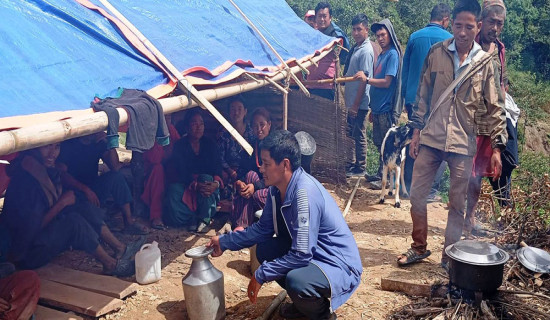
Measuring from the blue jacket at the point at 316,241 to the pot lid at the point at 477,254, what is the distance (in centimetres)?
64

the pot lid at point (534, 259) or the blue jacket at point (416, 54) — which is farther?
the blue jacket at point (416, 54)

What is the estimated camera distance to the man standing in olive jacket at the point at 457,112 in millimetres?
3721

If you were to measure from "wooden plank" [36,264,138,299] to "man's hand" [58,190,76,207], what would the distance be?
545 mm

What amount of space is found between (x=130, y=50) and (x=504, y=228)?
3763 millimetres

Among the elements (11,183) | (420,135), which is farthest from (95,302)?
(420,135)

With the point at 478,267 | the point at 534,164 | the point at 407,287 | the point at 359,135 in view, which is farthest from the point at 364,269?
the point at 534,164

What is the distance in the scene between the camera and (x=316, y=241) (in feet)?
10.1

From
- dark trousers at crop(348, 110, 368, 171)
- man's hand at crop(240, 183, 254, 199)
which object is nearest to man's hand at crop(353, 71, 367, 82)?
dark trousers at crop(348, 110, 368, 171)

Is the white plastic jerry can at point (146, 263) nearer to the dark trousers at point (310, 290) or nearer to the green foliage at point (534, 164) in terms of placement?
the dark trousers at point (310, 290)

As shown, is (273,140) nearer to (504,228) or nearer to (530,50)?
(504,228)

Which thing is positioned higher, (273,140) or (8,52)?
(8,52)

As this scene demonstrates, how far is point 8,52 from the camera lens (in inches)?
130

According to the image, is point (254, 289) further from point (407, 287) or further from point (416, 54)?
point (416, 54)

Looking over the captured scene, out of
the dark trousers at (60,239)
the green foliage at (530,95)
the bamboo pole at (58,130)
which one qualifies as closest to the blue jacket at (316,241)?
the bamboo pole at (58,130)
